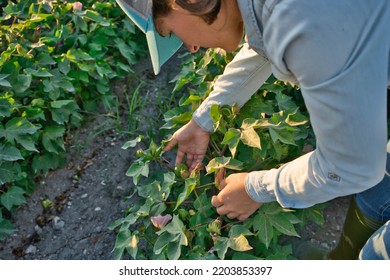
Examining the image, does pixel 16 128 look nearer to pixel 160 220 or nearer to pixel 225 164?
pixel 160 220

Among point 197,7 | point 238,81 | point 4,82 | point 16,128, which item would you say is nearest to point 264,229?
point 238,81

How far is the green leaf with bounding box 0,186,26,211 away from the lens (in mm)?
1857

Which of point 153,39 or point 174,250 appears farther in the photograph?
point 174,250

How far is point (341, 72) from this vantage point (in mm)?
881

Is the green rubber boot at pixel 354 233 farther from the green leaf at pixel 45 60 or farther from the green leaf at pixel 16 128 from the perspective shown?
the green leaf at pixel 45 60

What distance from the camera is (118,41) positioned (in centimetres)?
234

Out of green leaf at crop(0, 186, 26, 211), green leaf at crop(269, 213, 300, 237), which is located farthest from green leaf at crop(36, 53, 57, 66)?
green leaf at crop(269, 213, 300, 237)

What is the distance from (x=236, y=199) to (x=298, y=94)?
0.70 metres

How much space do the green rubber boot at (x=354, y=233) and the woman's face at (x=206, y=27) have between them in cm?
75

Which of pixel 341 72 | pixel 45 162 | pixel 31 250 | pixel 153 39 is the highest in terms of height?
pixel 341 72

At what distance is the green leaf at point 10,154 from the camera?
183 cm

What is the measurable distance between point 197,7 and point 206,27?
82 millimetres
